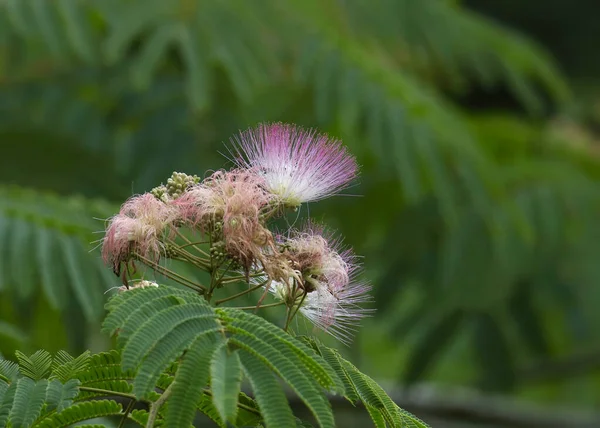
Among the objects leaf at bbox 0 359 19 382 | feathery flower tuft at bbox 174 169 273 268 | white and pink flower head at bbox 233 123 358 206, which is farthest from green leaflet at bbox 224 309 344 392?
leaf at bbox 0 359 19 382

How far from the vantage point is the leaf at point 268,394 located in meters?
1.31

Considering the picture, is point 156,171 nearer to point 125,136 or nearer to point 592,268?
point 125,136

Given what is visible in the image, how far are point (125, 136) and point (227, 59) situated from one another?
0.65 m

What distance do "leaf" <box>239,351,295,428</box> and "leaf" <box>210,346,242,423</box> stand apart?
2 cm

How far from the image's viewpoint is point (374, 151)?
14.0 feet

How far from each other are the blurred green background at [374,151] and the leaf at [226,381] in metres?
1.91

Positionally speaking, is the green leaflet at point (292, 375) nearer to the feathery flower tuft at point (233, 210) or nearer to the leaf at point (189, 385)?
the leaf at point (189, 385)

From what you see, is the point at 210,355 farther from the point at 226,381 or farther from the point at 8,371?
the point at 8,371

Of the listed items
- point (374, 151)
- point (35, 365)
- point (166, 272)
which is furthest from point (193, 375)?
point (374, 151)

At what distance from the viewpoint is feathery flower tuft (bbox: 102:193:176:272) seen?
149 cm

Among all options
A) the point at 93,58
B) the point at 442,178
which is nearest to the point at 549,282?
the point at 442,178

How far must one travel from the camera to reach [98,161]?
4.55 meters

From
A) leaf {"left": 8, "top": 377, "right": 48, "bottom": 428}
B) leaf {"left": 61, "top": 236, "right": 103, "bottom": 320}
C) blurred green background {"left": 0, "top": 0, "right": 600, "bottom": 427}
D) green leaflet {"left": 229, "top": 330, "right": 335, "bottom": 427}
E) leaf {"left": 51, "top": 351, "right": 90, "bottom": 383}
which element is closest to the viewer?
green leaflet {"left": 229, "top": 330, "right": 335, "bottom": 427}

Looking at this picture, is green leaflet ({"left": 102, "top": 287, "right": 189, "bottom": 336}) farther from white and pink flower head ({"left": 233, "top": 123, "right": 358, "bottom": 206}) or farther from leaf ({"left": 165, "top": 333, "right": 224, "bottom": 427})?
white and pink flower head ({"left": 233, "top": 123, "right": 358, "bottom": 206})
